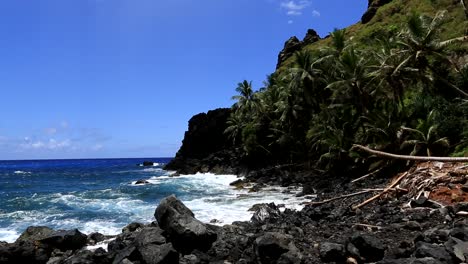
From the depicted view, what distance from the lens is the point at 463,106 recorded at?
2988 centimetres

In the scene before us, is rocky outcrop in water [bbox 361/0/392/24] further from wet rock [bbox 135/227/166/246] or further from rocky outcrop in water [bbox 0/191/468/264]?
wet rock [bbox 135/227/166/246]

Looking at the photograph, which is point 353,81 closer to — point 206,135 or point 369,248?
point 369,248

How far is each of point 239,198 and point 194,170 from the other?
38179 mm

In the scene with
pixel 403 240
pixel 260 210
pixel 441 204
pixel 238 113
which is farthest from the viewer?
pixel 238 113

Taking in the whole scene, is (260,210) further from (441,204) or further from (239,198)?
(239,198)

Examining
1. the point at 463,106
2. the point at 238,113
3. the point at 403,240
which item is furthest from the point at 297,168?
the point at 403,240

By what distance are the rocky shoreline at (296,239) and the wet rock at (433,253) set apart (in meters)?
0.02

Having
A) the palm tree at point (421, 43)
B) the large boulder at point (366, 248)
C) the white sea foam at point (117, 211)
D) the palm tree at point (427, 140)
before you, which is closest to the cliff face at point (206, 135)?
the white sea foam at point (117, 211)

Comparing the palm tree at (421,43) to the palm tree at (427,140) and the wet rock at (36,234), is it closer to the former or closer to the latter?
the palm tree at (427,140)

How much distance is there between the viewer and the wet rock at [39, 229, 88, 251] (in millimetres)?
15984

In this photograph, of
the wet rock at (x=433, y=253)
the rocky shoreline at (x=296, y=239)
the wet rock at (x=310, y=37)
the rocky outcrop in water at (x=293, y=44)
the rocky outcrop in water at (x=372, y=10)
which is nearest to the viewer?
the wet rock at (x=433, y=253)

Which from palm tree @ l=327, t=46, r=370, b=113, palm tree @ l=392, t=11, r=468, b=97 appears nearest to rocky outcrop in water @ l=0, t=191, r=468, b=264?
palm tree @ l=392, t=11, r=468, b=97

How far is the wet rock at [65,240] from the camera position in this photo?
52.4ft

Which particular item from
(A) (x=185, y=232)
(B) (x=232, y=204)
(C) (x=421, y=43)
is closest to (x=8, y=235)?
(A) (x=185, y=232)
